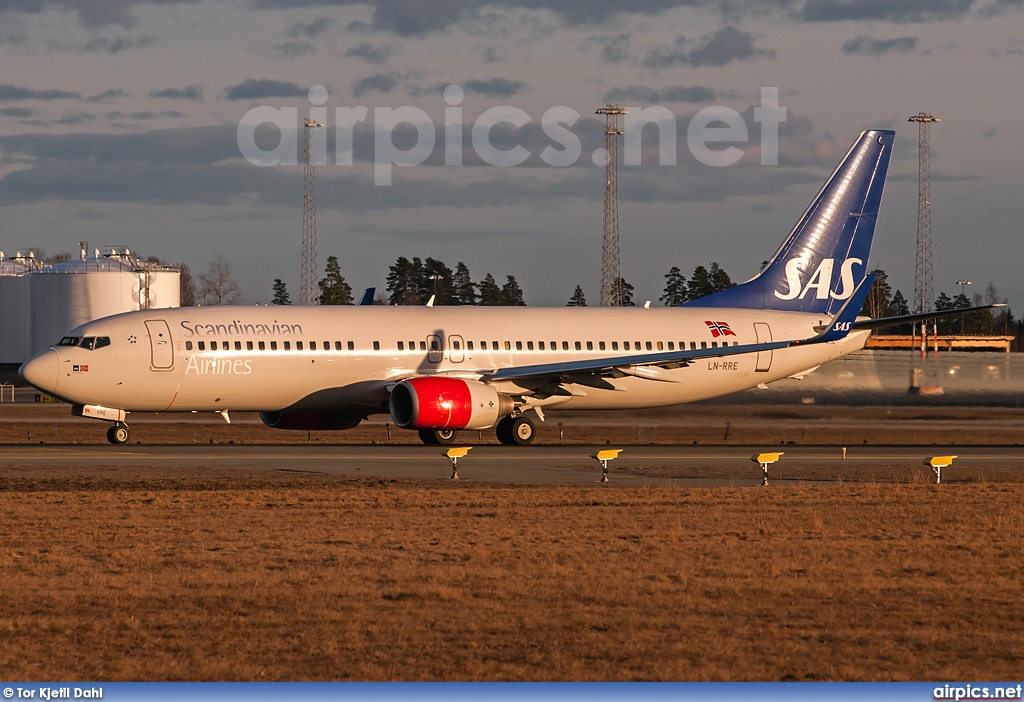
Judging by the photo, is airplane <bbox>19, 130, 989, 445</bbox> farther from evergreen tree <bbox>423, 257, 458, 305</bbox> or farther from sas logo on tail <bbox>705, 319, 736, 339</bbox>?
evergreen tree <bbox>423, 257, 458, 305</bbox>

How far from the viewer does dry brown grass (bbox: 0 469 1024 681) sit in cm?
1014

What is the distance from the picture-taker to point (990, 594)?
13.1 meters

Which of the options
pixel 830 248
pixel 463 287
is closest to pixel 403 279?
pixel 463 287

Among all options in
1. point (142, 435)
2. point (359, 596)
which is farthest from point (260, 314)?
point (359, 596)

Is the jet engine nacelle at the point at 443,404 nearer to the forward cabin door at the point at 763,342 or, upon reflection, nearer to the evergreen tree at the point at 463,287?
the forward cabin door at the point at 763,342

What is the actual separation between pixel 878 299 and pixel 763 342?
108680 mm

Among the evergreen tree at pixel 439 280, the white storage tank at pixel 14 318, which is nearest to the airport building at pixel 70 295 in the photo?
the white storage tank at pixel 14 318

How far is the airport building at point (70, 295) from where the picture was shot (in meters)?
90.6

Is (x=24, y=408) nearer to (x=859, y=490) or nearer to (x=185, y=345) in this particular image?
(x=185, y=345)

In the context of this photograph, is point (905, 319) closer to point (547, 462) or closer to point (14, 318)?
point (547, 462)

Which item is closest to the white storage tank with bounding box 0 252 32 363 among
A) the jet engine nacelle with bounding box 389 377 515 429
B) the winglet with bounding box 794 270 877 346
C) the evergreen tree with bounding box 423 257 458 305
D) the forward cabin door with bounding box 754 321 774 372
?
the evergreen tree with bounding box 423 257 458 305

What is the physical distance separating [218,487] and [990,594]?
553 inches

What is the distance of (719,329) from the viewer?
39.8 m

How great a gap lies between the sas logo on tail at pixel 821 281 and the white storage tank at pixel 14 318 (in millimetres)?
65236
